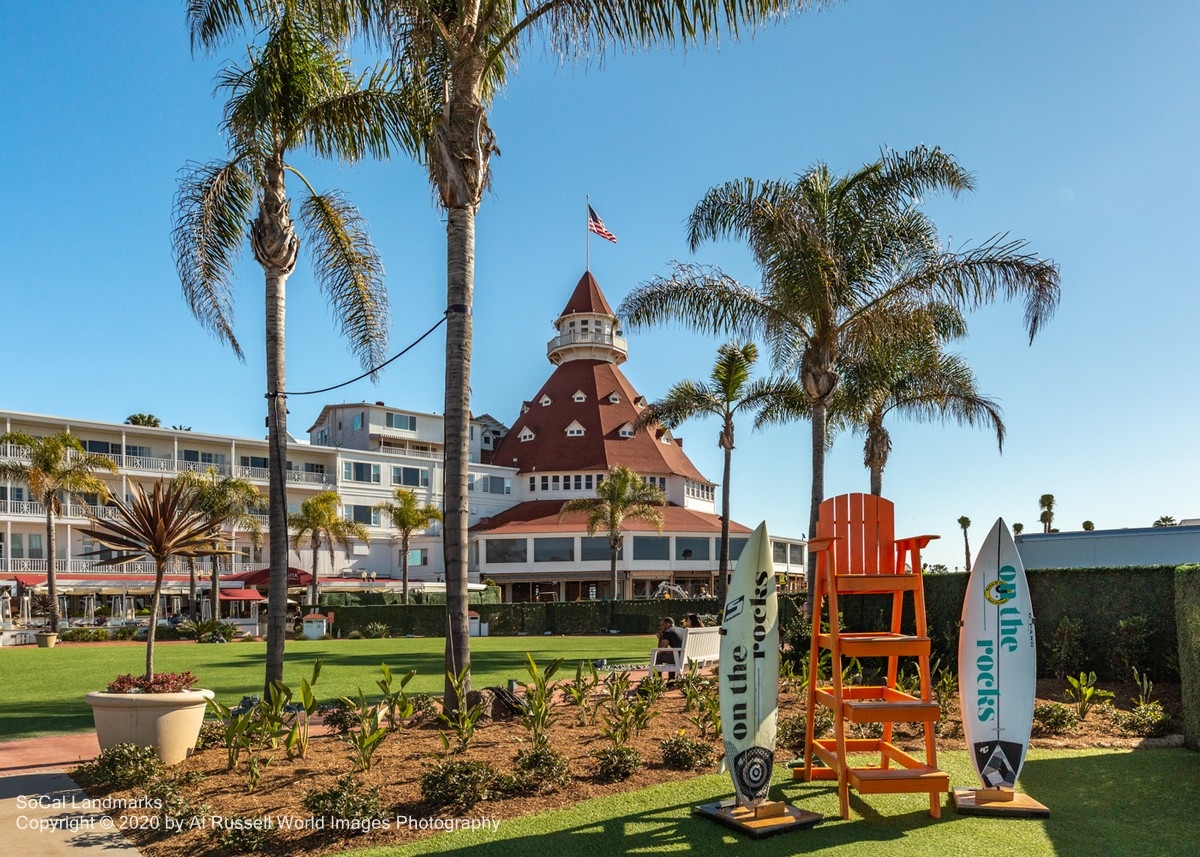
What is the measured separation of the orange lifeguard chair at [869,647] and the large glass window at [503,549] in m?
49.2

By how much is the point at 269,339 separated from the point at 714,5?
7031 millimetres

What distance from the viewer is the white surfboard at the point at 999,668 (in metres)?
6.76

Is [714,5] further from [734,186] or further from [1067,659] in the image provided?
[1067,659]

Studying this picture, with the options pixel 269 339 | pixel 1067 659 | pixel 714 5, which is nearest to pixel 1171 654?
pixel 1067 659

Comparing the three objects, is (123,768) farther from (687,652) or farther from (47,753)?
(687,652)

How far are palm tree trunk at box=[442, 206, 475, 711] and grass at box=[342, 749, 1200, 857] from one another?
324cm

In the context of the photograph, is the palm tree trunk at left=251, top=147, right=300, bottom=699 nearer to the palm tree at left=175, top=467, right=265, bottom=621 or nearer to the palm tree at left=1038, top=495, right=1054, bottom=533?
the palm tree at left=175, top=467, right=265, bottom=621

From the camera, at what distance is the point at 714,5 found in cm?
991

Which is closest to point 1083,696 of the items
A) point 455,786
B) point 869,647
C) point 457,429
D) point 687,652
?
point 869,647

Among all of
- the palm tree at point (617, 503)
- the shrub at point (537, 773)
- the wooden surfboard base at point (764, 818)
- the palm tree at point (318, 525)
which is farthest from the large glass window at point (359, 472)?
the wooden surfboard base at point (764, 818)

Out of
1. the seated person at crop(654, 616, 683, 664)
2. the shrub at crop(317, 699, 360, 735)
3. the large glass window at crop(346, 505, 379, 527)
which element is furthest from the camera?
the large glass window at crop(346, 505, 379, 527)

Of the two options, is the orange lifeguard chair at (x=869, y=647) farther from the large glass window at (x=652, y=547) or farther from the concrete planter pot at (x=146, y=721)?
the large glass window at (x=652, y=547)

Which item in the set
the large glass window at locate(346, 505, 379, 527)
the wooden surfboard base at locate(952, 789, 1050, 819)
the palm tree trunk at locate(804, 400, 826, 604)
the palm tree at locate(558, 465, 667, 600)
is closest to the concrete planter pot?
the wooden surfboard base at locate(952, 789, 1050, 819)

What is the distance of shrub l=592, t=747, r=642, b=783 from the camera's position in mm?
7676
